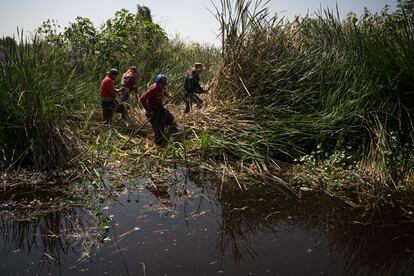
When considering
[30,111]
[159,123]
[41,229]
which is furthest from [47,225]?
A: [159,123]

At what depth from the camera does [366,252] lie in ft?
10.5

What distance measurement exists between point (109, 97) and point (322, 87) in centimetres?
405

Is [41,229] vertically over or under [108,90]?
under

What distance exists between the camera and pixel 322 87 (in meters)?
6.03

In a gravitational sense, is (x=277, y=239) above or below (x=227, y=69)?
below

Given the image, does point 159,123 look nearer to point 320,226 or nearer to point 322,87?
point 322,87

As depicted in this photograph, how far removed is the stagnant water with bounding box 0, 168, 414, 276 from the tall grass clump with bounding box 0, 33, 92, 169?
92 centimetres

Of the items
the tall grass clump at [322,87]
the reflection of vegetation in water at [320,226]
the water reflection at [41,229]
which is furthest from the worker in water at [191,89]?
the water reflection at [41,229]

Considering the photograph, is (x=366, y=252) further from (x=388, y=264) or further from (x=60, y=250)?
(x=60, y=250)

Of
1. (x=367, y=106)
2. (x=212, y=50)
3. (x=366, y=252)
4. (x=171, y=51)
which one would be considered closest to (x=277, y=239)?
(x=366, y=252)

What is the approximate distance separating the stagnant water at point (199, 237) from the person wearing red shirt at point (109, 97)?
125 inches

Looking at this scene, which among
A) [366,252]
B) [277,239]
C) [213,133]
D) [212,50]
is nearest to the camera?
[366,252]

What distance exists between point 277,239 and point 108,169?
8.88 feet

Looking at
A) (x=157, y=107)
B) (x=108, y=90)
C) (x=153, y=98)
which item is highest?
(x=108, y=90)
